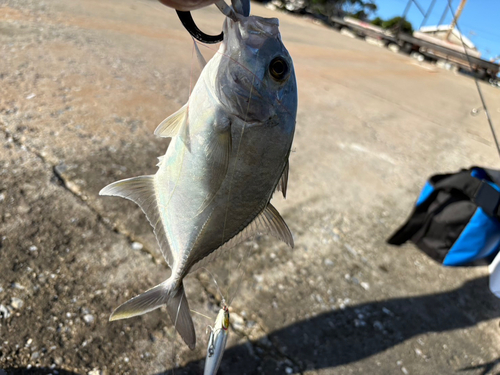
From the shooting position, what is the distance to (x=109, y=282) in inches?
77.2

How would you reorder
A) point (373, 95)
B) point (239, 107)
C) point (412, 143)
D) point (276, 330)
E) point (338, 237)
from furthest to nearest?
point (373, 95)
point (412, 143)
point (338, 237)
point (276, 330)
point (239, 107)

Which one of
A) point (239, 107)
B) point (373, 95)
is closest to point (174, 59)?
point (373, 95)

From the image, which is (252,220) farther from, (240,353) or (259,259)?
(259,259)

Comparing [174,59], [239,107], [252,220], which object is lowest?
[174,59]

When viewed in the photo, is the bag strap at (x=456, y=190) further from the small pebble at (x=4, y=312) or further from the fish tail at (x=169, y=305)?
the small pebble at (x=4, y=312)

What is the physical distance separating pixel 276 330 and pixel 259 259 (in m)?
0.57

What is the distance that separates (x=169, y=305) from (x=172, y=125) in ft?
2.18

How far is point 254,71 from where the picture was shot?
3.59 feet

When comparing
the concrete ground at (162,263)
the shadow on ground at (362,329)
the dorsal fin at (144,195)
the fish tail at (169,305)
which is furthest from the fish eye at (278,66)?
the shadow on ground at (362,329)

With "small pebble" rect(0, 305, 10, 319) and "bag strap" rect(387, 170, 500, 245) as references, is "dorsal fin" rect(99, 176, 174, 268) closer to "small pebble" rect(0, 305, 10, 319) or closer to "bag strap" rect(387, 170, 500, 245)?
"small pebble" rect(0, 305, 10, 319)

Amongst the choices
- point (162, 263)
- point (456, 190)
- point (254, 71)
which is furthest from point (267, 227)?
point (456, 190)

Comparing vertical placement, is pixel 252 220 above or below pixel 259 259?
above

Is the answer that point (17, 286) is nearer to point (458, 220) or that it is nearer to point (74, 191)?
point (74, 191)

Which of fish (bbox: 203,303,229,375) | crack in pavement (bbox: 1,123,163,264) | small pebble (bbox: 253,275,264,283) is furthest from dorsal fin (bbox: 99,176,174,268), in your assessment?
small pebble (bbox: 253,275,264,283)
